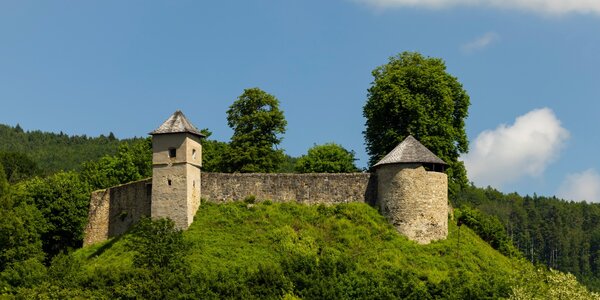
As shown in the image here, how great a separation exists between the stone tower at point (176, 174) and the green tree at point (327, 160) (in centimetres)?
1362

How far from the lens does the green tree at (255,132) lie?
6450 cm

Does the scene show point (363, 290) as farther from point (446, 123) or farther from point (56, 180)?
point (56, 180)

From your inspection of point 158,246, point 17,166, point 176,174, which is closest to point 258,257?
point 158,246

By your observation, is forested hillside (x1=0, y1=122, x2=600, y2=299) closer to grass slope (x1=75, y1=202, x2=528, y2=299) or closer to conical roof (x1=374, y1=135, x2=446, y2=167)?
grass slope (x1=75, y1=202, x2=528, y2=299)

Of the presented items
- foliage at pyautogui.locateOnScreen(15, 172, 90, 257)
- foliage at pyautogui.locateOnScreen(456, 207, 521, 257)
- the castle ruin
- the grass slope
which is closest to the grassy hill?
the grass slope

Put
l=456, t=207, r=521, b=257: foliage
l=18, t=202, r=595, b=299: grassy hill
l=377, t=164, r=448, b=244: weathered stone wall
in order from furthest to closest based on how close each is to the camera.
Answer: l=456, t=207, r=521, b=257: foliage, l=377, t=164, r=448, b=244: weathered stone wall, l=18, t=202, r=595, b=299: grassy hill

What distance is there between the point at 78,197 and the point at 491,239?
24.6 metres

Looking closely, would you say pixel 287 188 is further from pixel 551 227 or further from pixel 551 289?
pixel 551 227

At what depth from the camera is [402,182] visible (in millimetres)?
50375

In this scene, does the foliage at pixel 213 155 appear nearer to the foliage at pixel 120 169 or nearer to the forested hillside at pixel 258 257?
the foliage at pixel 120 169

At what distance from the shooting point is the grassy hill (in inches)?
1748

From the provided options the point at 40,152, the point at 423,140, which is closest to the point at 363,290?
the point at 423,140

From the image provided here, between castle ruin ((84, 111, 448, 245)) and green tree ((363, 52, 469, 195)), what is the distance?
536 cm

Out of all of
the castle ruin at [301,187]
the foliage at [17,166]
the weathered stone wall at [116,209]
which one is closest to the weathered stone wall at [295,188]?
the castle ruin at [301,187]
